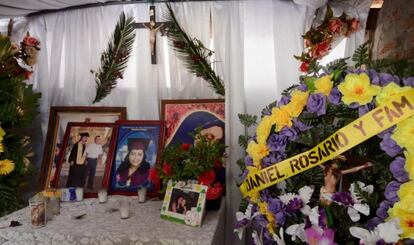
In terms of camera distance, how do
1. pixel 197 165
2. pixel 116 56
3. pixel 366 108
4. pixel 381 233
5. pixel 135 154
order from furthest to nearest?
pixel 116 56
pixel 135 154
pixel 197 165
pixel 366 108
pixel 381 233

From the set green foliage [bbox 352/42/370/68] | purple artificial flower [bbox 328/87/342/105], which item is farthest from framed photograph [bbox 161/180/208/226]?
green foliage [bbox 352/42/370/68]

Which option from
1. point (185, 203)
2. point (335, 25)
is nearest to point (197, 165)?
point (185, 203)

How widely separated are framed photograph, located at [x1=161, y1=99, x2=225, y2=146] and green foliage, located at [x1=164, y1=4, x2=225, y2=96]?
113 millimetres

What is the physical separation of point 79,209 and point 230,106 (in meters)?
0.99

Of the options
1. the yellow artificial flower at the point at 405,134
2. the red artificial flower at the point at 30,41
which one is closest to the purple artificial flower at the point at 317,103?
the yellow artificial flower at the point at 405,134

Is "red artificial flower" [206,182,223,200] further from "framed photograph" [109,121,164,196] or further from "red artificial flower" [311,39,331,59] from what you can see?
"red artificial flower" [311,39,331,59]

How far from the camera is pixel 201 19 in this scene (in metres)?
1.95


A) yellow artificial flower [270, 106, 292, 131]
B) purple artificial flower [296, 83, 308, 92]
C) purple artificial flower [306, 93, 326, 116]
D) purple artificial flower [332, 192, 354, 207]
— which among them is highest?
purple artificial flower [296, 83, 308, 92]

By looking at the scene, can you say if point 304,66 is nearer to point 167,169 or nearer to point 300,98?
point 300,98

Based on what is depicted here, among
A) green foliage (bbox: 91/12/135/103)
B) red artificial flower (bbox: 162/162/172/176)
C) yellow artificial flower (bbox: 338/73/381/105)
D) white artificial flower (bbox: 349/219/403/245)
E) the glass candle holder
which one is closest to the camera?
white artificial flower (bbox: 349/219/403/245)

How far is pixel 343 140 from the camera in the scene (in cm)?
94

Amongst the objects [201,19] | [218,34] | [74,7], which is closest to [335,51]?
[218,34]

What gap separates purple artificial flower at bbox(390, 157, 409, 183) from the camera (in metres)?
0.83

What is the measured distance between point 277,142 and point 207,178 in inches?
19.7
